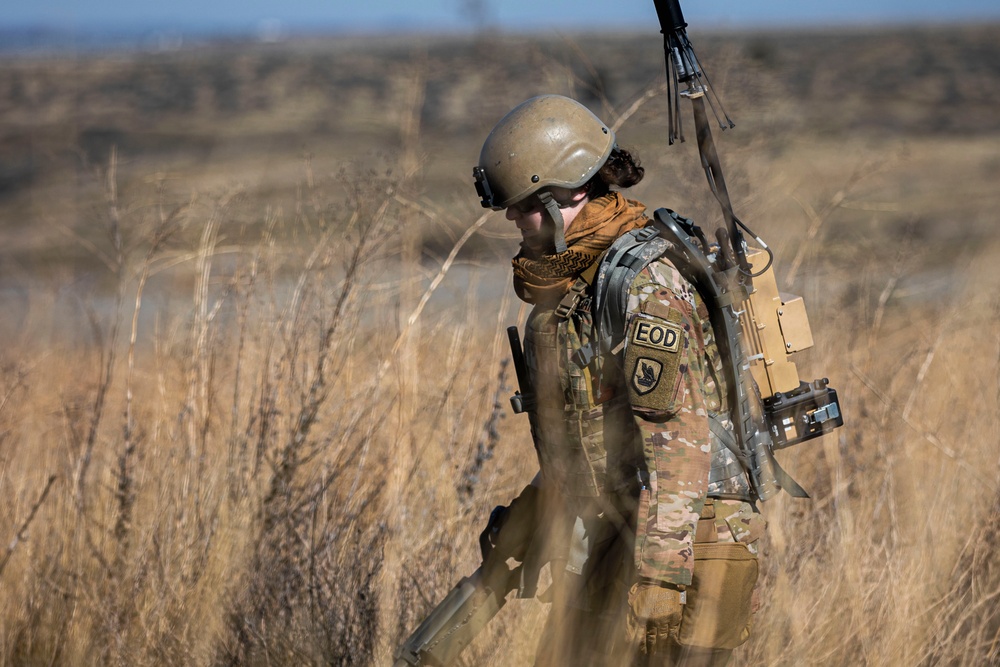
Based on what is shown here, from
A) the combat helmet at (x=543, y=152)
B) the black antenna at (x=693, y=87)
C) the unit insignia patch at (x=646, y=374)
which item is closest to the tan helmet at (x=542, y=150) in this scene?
the combat helmet at (x=543, y=152)

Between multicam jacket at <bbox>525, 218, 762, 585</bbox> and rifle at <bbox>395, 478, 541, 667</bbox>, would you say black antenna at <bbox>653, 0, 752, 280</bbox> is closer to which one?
multicam jacket at <bbox>525, 218, 762, 585</bbox>

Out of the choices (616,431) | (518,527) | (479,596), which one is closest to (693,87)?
(616,431)

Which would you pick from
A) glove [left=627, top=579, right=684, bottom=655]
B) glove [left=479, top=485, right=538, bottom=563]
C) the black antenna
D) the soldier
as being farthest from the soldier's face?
glove [left=627, top=579, right=684, bottom=655]

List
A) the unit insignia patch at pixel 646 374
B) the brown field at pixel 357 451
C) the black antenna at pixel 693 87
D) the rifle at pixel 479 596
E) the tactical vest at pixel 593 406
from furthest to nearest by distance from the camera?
the brown field at pixel 357 451 < the rifle at pixel 479 596 < the black antenna at pixel 693 87 < the tactical vest at pixel 593 406 < the unit insignia patch at pixel 646 374

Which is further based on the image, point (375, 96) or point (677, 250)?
point (375, 96)

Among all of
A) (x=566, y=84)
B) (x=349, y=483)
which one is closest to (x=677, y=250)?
(x=349, y=483)

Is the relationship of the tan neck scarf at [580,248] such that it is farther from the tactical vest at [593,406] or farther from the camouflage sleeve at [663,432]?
the camouflage sleeve at [663,432]

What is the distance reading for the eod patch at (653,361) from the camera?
2139 millimetres

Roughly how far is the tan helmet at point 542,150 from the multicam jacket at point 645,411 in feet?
0.86

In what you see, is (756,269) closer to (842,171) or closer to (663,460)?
(663,460)

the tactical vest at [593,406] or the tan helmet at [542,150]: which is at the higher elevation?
the tan helmet at [542,150]

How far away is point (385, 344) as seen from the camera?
4.22 meters

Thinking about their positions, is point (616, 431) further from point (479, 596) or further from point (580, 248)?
point (479, 596)

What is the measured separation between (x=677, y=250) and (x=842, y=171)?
Result: 13.1 m
